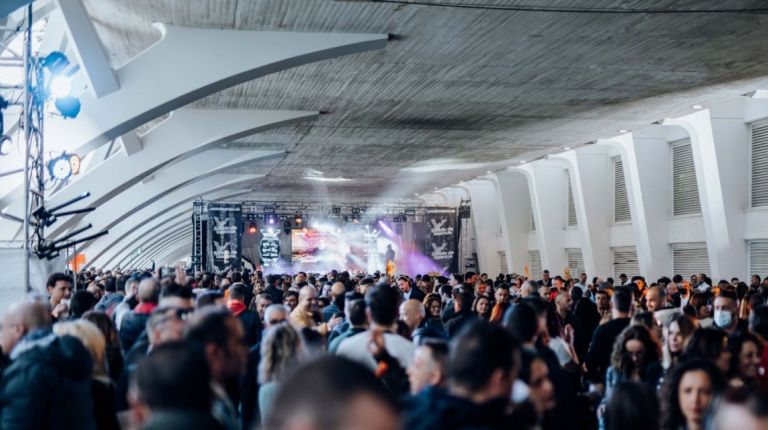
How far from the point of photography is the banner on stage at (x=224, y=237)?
127ft

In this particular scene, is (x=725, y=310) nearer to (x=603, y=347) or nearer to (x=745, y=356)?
(x=603, y=347)

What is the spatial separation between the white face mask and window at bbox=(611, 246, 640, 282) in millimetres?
23693

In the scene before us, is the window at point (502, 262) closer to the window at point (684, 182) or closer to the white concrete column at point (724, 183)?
the window at point (684, 182)

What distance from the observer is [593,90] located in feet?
66.9

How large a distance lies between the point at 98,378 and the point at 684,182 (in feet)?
88.0

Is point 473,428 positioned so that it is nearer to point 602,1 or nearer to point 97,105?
point 602,1

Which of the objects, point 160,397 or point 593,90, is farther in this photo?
point 593,90

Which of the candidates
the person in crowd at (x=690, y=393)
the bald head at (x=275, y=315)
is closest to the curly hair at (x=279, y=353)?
the bald head at (x=275, y=315)

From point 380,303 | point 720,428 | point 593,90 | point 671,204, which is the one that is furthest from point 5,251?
point 671,204

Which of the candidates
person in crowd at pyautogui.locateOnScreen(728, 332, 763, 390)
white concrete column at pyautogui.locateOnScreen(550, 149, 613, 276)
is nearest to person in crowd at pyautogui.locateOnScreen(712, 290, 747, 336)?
person in crowd at pyautogui.locateOnScreen(728, 332, 763, 390)

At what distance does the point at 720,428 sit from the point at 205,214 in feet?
120

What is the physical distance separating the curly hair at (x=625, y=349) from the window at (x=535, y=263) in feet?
118

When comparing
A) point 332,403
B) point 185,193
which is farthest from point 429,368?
point 185,193

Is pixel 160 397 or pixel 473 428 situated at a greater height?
pixel 160 397
